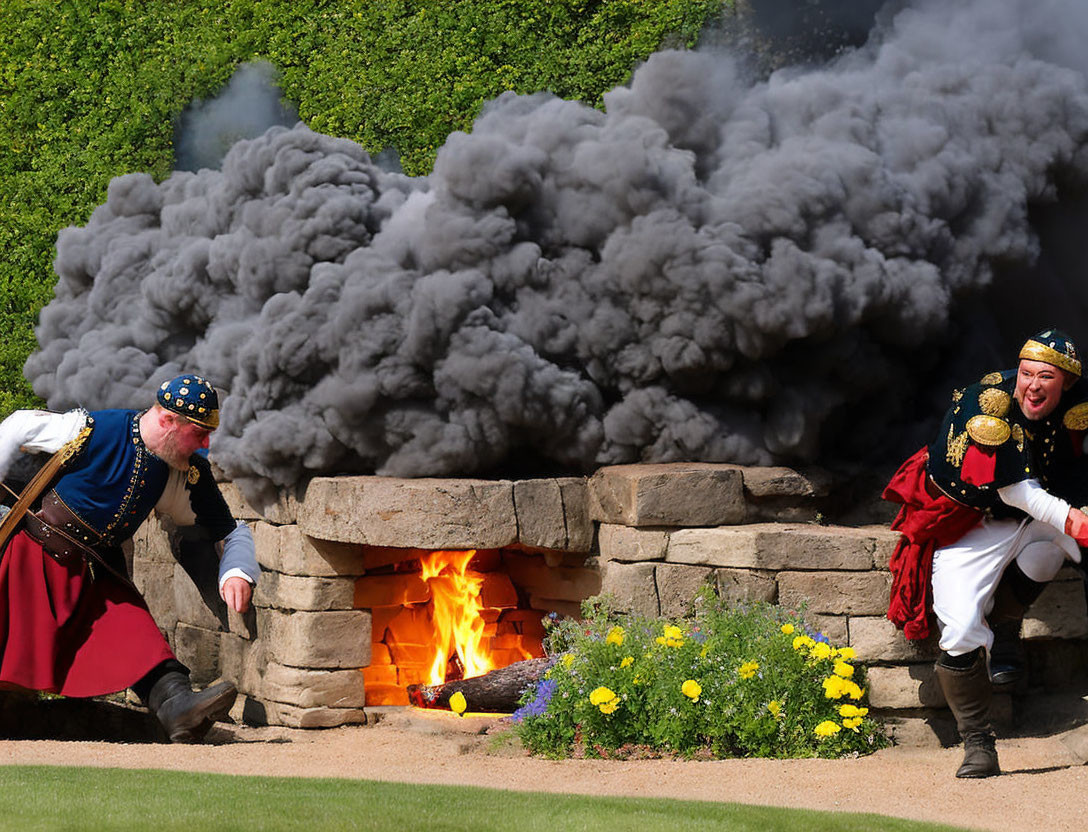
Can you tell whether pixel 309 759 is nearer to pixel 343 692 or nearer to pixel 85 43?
pixel 343 692

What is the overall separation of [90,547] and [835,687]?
11.3ft

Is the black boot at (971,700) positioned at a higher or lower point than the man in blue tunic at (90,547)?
lower

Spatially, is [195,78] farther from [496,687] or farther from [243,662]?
[496,687]

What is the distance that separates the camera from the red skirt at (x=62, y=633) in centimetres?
639

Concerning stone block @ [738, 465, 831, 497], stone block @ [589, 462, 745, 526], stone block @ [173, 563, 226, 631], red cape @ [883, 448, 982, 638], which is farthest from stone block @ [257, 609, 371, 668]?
red cape @ [883, 448, 982, 638]

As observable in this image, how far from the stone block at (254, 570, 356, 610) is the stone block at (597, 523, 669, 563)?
1.50 meters

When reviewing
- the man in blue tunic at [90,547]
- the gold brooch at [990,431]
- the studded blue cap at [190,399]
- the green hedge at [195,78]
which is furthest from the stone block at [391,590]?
the green hedge at [195,78]

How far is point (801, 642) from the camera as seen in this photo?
6316 millimetres

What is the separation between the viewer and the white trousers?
582 cm

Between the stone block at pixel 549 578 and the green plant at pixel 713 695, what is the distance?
1.03m

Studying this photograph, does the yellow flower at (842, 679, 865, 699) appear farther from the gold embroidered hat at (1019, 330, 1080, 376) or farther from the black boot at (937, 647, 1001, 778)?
the gold embroidered hat at (1019, 330, 1080, 376)

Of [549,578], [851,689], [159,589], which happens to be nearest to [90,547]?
→ [159,589]

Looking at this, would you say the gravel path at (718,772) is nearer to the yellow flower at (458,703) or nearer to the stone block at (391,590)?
the yellow flower at (458,703)

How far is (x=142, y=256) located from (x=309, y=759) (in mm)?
4357
